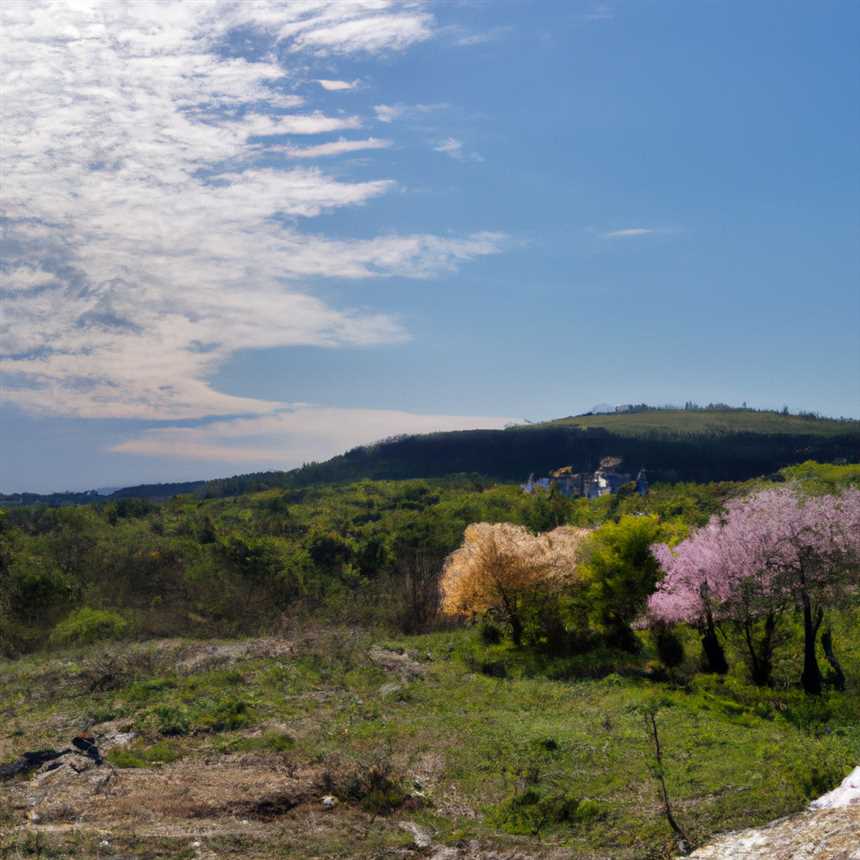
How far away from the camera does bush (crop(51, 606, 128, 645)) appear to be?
3238cm

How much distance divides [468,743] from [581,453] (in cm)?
15688

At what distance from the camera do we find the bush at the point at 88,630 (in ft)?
106

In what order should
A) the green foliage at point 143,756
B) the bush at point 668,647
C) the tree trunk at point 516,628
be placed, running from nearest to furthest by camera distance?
the green foliage at point 143,756, the bush at point 668,647, the tree trunk at point 516,628

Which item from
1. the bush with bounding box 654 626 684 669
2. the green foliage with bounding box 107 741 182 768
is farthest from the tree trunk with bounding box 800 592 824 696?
the green foliage with bounding box 107 741 182 768

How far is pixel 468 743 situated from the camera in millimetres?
14906

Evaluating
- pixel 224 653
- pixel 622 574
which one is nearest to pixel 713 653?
pixel 622 574

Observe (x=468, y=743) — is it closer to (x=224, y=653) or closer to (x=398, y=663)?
(x=398, y=663)

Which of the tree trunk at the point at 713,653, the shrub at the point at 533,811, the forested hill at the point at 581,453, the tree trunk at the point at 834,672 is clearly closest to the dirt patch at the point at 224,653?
the tree trunk at the point at 713,653

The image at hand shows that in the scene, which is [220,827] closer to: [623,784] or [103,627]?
[623,784]

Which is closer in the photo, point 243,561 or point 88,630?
point 88,630

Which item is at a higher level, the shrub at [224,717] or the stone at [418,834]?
the stone at [418,834]

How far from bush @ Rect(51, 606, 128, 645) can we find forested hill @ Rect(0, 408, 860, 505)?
89.9 metres

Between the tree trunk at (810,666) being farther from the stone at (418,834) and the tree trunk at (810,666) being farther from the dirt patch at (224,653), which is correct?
the dirt patch at (224,653)

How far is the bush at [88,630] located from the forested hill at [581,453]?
8992 cm
